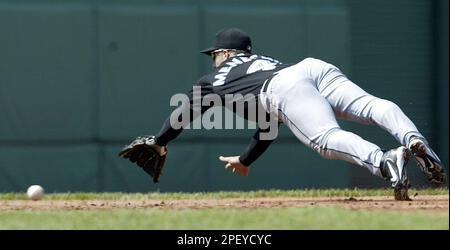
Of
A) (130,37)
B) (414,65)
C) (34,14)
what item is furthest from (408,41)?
(34,14)

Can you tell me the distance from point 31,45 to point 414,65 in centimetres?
379

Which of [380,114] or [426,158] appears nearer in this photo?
[426,158]

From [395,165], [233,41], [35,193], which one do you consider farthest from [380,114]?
[35,193]

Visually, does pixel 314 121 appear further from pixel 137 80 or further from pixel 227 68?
pixel 137 80

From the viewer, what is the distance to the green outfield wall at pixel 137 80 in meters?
10.0

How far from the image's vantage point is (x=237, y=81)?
7.26 m

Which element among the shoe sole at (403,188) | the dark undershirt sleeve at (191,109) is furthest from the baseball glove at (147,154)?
the shoe sole at (403,188)

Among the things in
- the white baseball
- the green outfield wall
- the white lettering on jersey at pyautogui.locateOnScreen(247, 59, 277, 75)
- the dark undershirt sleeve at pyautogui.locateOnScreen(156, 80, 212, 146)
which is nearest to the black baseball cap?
the white lettering on jersey at pyautogui.locateOnScreen(247, 59, 277, 75)

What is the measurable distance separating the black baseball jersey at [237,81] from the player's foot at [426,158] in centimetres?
110

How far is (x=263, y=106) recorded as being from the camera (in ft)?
23.7

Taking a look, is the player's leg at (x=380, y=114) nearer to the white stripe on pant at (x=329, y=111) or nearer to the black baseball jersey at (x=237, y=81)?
the white stripe on pant at (x=329, y=111)

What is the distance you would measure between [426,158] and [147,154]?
2082 millimetres

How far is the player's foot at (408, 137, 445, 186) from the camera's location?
259 inches
